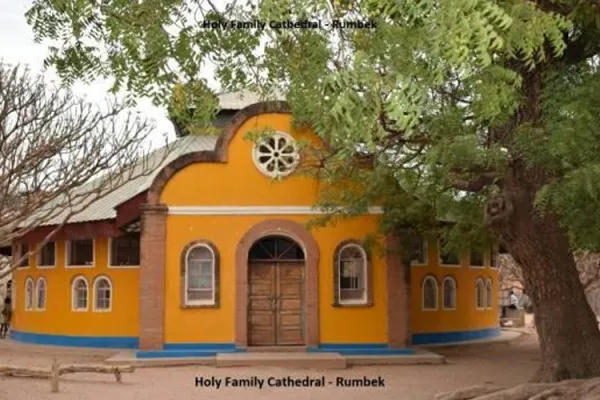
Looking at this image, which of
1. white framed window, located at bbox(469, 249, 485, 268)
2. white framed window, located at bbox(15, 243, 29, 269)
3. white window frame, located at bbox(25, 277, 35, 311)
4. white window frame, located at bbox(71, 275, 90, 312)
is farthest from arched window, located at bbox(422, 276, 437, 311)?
white framed window, located at bbox(15, 243, 29, 269)

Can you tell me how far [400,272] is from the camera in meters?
20.7

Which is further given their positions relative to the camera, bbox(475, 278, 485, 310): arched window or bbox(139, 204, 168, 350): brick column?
bbox(475, 278, 485, 310): arched window

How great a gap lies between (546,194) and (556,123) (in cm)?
89

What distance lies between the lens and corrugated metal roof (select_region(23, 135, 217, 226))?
23233 mm

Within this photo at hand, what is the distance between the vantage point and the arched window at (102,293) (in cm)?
2385

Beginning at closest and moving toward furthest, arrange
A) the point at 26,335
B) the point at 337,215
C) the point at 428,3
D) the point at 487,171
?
the point at 428,3 → the point at 487,171 → the point at 337,215 → the point at 26,335

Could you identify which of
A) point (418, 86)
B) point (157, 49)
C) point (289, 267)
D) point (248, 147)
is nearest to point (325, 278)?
point (289, 267)

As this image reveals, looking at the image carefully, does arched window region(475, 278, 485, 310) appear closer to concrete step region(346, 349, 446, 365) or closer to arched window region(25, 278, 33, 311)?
concrete step region(346, 349, 446, 365)

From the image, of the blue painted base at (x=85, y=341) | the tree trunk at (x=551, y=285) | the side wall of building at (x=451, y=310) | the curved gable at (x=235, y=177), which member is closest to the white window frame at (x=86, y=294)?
the blue painted base at (x=85, y=341)

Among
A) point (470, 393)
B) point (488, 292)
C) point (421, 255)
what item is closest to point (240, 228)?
point (421, 255)

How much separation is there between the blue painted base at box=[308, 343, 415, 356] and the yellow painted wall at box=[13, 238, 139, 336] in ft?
19.1

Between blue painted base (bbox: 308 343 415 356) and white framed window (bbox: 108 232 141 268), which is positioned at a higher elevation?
white framed window (bbox: 108 232 141 268)

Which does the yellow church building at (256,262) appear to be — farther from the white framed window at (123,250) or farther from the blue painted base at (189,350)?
the white framed window at (123,250)

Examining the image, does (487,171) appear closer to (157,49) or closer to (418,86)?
(157,49)
